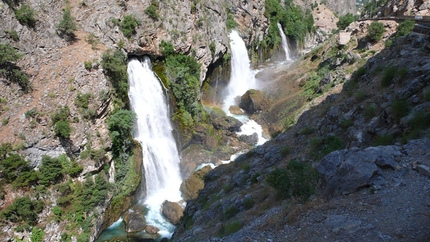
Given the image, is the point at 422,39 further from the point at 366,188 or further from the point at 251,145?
the point at 251,145

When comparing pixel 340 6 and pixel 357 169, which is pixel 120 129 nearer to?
pixel 357 169

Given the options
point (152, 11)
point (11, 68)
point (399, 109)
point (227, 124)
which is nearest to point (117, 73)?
point (11, 68)

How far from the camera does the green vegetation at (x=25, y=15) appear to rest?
56.7ft

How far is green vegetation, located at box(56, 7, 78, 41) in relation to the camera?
62.4 ft

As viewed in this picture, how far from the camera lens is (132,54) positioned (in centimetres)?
2206

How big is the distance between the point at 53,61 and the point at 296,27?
4430 centimetres

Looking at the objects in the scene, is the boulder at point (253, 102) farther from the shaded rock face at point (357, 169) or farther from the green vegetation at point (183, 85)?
the shaded rock face at point (357, 169)

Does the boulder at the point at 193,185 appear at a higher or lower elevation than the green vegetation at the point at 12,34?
lower

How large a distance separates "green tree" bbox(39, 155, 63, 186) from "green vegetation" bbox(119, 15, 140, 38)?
1118cm

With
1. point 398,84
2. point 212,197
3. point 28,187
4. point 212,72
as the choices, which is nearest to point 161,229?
point 212,197

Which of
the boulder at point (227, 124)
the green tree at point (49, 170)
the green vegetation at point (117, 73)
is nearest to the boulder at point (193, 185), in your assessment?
the boulder at point (227, 124)

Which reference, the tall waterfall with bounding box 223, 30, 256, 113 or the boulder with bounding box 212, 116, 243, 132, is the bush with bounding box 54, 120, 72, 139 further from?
the tall waterfall with bounding box 223, 30, 256, 113

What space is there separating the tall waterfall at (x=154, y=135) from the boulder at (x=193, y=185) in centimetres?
65

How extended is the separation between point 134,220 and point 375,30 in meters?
26.8
